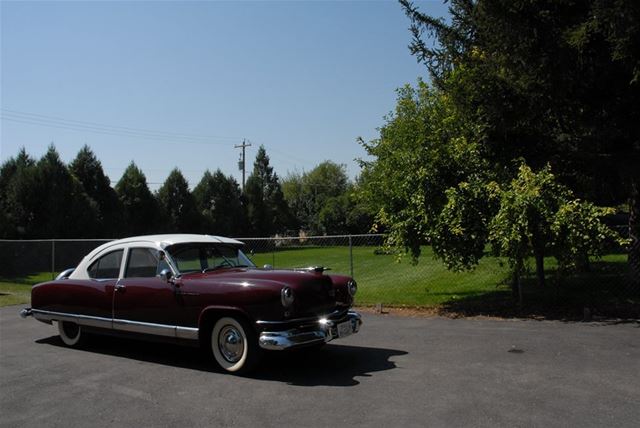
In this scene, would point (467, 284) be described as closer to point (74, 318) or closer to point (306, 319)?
point (306, 319)

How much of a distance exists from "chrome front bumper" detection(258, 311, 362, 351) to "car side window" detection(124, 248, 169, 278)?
2.03 m

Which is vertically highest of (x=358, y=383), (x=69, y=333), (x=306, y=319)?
(x=306, y=319)

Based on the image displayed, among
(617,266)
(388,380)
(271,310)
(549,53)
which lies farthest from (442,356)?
(617,266)

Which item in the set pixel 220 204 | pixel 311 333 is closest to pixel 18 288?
pixel 311 333

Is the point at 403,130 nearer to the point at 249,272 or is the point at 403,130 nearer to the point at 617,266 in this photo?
the point at 249,272

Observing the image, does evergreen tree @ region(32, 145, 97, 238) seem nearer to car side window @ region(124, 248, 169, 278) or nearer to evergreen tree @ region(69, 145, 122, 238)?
evergreen tree @ region(69, 145, 122, 238)

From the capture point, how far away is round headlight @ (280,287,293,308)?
6.40 metres

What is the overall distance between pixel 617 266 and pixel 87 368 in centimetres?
1404

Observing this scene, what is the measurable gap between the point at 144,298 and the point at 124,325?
568mm

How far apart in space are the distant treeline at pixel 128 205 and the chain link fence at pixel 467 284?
2.97 m

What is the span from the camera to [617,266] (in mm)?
15680

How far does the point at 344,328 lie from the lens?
696cm

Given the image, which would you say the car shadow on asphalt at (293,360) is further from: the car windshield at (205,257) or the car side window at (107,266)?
the car windshield at (205,257)

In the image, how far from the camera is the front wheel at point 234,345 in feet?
21.7
